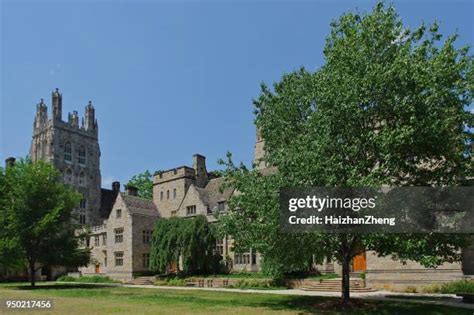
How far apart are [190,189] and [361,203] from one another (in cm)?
3588

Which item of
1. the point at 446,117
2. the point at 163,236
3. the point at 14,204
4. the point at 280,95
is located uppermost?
the point at 280,95

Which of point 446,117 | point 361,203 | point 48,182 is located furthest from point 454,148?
point 48,182

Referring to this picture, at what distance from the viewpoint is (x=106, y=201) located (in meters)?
101

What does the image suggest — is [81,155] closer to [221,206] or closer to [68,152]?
[68,152]

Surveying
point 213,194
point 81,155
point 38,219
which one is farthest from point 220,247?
point 81,155

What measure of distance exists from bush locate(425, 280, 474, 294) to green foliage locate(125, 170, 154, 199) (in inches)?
2805

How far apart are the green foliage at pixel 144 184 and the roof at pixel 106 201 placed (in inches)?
301

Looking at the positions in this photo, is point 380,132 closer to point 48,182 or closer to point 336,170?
point 336,170

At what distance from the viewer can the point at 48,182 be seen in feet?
138

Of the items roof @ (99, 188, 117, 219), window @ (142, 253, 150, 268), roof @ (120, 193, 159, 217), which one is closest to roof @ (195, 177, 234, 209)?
roof @ (120, 193, 159, 217)

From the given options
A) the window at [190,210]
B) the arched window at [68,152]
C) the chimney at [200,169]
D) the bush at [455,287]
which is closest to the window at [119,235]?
the window at [190,210]

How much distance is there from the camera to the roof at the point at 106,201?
97806 millimetres

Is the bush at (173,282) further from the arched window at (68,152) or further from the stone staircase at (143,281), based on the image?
the arched window at (68,152)

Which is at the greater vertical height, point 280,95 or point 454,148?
point 280,95
